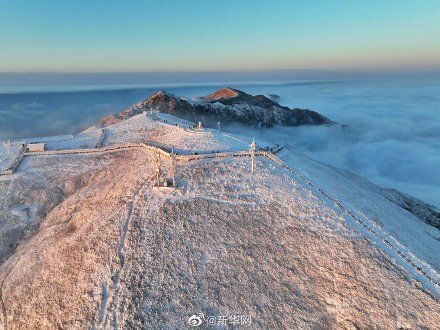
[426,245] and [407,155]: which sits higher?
[426,245]

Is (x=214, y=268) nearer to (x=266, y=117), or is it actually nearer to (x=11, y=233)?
(x=11, y=233)

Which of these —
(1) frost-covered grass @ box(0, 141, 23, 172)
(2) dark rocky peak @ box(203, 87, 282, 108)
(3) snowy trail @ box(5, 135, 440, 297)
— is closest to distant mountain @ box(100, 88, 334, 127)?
(2) dark rocky peak @ box(203, 87, 282, 108)

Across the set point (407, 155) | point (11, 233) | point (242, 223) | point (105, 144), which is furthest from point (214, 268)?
point (407, 155)

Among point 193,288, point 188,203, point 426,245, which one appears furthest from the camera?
point 426,245

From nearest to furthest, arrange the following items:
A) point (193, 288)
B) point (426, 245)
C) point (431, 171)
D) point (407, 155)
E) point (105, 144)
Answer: point (193, 288) < point (426, 245) < point (105, 144) < point (431, 171) < point (407, 155)

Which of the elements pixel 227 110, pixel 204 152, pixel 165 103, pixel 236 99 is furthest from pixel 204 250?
pixel 236 99

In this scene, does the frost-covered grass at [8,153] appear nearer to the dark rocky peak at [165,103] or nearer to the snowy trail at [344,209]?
the snowy trail at [344,209]

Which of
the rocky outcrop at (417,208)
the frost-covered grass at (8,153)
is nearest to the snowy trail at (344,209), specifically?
the frost-covered grass at (8,153)

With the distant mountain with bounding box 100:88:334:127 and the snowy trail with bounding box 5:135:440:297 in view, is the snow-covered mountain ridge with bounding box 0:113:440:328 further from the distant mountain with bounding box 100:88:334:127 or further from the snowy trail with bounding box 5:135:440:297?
the distant mountain with bounding box 100:88:334:127
